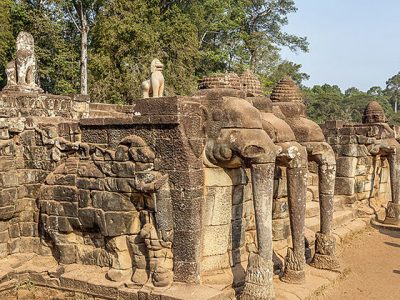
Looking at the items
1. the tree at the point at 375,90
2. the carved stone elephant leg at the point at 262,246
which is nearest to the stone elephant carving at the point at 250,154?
the carved stone elephant leg at the point at 262,246

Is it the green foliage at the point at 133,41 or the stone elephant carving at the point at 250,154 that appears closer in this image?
the stone elephant carving at the point at 250,154

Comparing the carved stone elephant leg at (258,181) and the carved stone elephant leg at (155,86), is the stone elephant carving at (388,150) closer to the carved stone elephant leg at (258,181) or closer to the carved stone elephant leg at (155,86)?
the carved stone elephant leg at (258,181)

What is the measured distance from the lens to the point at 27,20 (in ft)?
75.9

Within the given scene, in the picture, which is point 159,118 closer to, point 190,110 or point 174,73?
point 190,110

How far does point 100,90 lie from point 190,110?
52.3 feet

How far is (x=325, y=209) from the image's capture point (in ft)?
23.1

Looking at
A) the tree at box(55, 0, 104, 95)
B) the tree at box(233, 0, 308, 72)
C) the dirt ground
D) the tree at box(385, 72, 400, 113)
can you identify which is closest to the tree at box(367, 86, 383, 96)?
the tree at box(385, 72, 400, 113)

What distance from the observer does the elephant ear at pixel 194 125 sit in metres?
5.27

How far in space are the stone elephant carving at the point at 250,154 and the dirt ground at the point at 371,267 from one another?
5.20 feet

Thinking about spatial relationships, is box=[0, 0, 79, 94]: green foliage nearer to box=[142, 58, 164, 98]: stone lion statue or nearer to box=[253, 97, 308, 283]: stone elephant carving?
box=[142, 58, 164, 98]: stone lion statue

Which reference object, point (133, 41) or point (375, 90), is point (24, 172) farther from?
point (375, 90)

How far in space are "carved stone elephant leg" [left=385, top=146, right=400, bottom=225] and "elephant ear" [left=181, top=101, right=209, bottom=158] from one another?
7.37 m

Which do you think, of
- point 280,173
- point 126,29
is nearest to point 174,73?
point 126,29

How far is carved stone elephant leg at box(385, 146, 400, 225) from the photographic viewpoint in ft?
36.0
